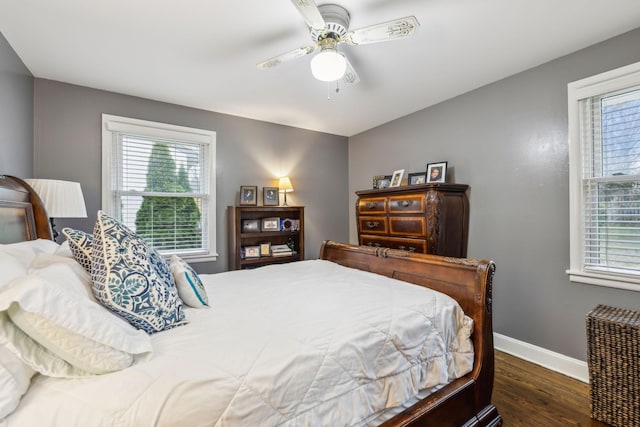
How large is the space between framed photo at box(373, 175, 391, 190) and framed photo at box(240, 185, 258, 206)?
1554 millimetres

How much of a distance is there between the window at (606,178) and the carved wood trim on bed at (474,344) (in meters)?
1.23

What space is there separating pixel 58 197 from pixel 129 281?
159 centimetres

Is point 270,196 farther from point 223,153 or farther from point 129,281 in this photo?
point 129,281

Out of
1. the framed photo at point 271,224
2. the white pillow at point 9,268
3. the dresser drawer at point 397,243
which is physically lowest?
the dresser drawer at point 397,243

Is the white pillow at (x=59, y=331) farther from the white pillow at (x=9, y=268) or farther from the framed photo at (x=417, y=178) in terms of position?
the framed photo at (x=417, y=178)

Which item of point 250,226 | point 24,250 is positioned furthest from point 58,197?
point 250,226

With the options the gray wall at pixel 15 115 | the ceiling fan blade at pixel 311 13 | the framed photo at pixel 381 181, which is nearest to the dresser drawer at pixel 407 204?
the framed photo at pixel 381 181

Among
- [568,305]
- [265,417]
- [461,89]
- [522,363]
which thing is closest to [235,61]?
[461,89]

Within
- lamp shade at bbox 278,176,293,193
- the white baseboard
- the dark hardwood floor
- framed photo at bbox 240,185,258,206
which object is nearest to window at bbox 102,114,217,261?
framed photo at bbox 240,185,258,206

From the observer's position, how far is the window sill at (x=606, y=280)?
1953 mm

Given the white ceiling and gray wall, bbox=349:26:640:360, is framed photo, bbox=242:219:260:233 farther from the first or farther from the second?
gray wall, bbox=349:26:640:360

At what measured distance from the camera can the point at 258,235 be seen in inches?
139

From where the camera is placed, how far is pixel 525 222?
2541 millimetres

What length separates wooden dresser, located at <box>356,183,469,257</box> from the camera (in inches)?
105
